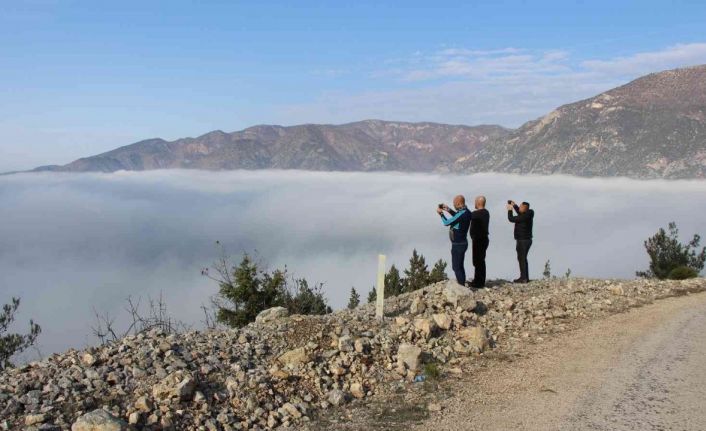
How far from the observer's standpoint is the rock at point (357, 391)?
24.5ft

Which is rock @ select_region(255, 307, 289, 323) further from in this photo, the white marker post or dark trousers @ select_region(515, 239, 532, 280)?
dark trousers @ select_region(515, 239, 532, 280)

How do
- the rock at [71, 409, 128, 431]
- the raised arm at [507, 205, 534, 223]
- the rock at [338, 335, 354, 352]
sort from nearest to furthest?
the rock at [71, 409, 128, 431] → the rock at [338, 335, 354, 352] → the raised arm at [507, 205, 534, 223]

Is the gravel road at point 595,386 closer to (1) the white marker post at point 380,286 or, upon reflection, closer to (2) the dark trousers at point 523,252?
(1) the white marker post at point 380,286

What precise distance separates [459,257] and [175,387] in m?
7.13

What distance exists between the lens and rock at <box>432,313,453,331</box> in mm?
9727

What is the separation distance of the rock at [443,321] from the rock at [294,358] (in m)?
2.79

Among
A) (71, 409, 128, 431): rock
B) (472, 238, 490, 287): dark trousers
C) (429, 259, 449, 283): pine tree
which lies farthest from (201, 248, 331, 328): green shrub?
(71, 409, 128, 431): rock

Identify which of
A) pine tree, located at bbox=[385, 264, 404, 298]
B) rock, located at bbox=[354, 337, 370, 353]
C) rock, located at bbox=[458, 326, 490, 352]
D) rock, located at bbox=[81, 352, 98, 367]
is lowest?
pine tree, located at bbox=[385, 264, 404, 298]

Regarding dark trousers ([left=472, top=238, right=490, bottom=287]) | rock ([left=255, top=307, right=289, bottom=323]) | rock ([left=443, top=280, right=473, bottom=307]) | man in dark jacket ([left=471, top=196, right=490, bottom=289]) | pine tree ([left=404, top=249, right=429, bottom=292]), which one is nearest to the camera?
rock ([left=255, top=307, right=289, bottom=323])

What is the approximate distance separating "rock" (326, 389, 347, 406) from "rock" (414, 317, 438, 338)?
2.48 meters

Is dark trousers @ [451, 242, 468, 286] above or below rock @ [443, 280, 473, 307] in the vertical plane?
above

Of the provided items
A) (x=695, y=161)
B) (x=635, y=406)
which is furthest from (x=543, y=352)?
(x=695, y=161)

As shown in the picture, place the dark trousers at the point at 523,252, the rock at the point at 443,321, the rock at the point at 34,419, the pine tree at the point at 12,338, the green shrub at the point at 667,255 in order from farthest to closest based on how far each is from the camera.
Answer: the green shrub at the point at 667,255 < the pine tree at the point at 12,338 < the dark trousers at the point at 523,252 < the rock at the point at 443,321 < the rock at the point at 34,419

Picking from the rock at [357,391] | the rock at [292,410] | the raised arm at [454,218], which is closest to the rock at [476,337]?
the rock at [357,391]
